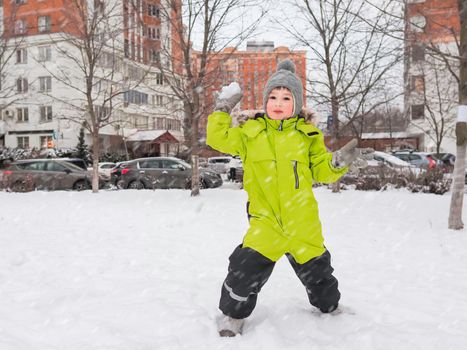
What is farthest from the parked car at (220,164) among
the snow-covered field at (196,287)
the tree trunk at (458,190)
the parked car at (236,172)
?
the tree trunk at (458,190)

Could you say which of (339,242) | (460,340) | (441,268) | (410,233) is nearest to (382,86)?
(410,233)

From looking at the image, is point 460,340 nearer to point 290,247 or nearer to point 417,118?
point 290,247

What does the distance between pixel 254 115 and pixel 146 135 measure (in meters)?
38.4

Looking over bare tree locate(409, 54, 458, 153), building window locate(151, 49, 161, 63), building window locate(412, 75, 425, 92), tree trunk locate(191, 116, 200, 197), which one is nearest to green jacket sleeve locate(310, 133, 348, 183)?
tree trunk locate(191, 116, 200, 197)

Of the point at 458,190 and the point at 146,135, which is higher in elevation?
the point at 146,135

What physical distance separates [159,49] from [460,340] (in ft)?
36.3

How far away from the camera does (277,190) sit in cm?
275

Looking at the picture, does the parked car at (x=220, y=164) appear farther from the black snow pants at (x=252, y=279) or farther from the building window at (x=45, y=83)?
the black snow pants at (x=252, y=279)

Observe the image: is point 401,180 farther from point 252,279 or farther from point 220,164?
point 220,164

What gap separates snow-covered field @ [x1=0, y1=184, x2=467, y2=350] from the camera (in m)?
2.67

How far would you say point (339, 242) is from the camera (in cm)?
590

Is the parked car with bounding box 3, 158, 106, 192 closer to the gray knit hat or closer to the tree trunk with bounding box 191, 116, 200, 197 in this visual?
the tree trunk with bounding box 191, 116, 200, 197

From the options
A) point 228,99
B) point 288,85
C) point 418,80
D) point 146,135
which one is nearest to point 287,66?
point 288,85

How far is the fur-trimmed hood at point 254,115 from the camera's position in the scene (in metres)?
2.95
